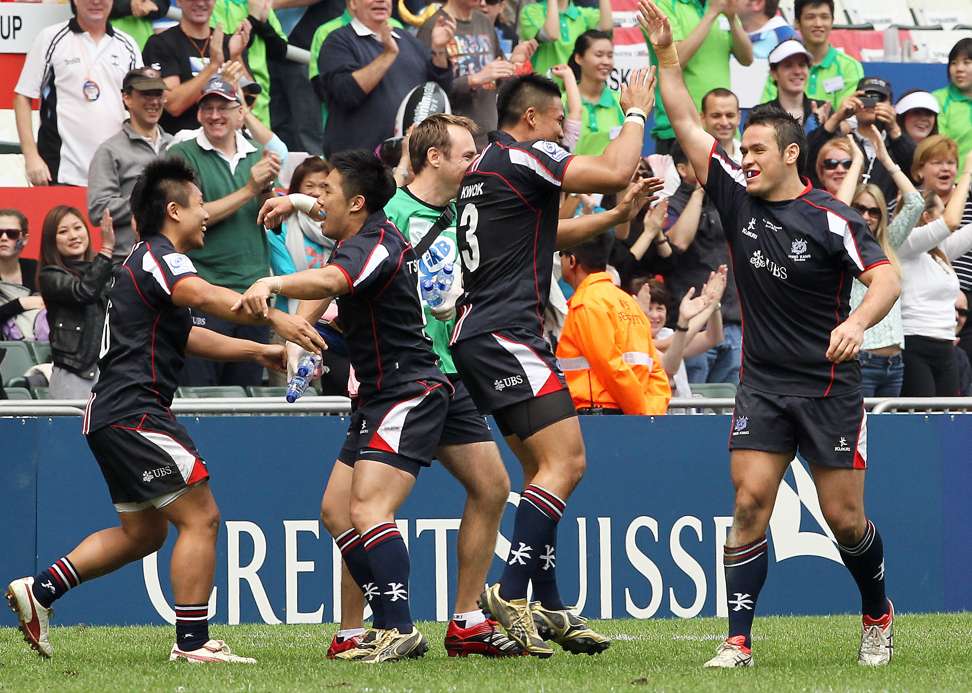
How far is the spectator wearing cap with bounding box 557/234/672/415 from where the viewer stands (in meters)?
9.65

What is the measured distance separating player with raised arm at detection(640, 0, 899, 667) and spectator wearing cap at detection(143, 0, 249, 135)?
235 inches

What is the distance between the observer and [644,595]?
9961 millimetres

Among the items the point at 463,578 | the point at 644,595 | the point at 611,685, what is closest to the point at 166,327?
the point at 463,578

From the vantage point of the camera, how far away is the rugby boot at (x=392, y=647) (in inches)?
275

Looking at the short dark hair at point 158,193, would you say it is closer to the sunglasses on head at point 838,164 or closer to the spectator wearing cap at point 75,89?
the spectator wearing cap at point 75,89

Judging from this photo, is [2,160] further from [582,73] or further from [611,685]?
[611,685]

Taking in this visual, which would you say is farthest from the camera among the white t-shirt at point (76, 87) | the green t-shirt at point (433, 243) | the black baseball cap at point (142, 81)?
the white t-shirt at point (76, 87)

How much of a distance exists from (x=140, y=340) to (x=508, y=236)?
1709mm

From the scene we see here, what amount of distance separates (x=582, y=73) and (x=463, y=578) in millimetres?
6563

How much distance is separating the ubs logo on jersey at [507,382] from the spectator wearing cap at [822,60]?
25.2ft

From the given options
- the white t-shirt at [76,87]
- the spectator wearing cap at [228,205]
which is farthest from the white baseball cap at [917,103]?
the white t-shirt at [76,87]

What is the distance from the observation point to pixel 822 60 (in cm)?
1436

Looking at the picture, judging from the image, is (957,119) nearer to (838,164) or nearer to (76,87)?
(838,164)

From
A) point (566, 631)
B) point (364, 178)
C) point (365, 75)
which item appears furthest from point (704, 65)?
point (566, 631)
